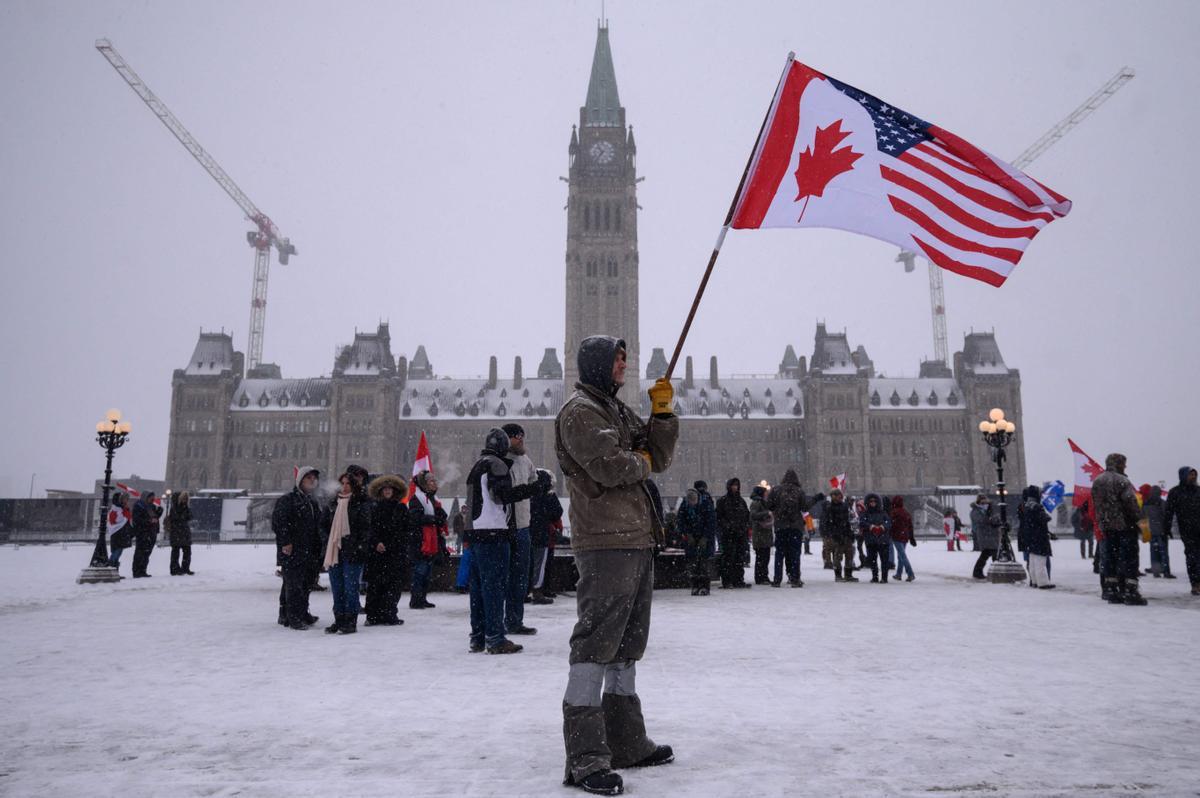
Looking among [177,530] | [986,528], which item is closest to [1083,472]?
[986,528]

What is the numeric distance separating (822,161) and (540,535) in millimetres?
6376

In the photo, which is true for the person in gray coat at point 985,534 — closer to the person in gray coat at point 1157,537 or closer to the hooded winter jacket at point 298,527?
the person in gray coat at point 1157,537

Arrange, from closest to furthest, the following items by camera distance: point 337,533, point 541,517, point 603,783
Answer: point 603,783
point 337,533
point 541,517

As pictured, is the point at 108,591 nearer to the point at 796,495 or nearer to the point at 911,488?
the point at 796,495

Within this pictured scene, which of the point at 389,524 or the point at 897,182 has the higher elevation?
the point at 897,182

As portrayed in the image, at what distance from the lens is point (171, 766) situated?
3641 millimetres

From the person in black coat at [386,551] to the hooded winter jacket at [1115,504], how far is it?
908cm

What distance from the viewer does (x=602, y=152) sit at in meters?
95.2

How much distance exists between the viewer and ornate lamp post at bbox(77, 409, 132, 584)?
1496 centimetres

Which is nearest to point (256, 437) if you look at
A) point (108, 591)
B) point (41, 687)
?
point (108, 591)

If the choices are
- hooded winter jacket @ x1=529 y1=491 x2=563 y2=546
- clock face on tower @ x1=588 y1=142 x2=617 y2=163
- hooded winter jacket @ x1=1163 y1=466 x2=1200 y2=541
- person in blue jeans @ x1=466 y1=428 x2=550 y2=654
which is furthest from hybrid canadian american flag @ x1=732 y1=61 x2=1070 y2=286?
clock face on tower @ x1=588 y1=142 x2=617 y2=163

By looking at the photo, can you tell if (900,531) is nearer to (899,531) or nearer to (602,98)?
(899,531)

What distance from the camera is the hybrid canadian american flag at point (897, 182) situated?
608 centimetres

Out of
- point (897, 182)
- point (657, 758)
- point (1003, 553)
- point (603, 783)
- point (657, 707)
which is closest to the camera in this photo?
point (603, 783)
